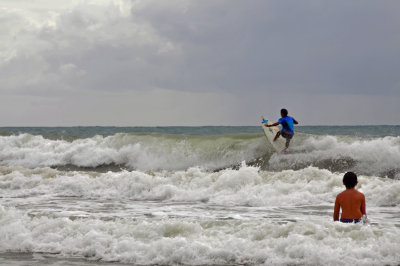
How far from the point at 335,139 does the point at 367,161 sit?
1.99 meters

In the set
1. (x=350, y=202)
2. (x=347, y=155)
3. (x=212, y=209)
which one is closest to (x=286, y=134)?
(x=347, y=155)

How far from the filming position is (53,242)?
24.9ft

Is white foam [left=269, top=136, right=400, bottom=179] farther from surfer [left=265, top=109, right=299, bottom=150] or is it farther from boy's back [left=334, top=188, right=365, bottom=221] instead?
boy's back [left=334, top=188, right=365, bottom=221]

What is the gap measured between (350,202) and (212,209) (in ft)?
13.7

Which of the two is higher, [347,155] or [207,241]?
[347,155]

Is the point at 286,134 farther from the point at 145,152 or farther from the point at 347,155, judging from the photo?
the point at 145,152

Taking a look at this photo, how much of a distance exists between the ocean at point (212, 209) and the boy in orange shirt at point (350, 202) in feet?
0.65

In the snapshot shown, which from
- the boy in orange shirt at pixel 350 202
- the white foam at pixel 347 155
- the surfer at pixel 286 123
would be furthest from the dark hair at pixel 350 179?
the white foam at pixel 347 155

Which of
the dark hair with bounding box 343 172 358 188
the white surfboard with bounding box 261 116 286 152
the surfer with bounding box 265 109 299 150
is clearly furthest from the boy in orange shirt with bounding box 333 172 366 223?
the white surfboard with bounding box 261 116 286 152

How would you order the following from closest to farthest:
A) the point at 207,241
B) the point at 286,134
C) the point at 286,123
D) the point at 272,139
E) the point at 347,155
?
the point at 207,241, the point at 286,123, the point at 286,134, the point at 347,155, the point at 272,139

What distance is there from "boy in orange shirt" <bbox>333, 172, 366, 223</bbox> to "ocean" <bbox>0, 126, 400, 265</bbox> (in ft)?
0.65

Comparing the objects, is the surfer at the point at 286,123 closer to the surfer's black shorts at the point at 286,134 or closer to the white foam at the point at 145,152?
the surfer's black shorts at the point at 286,134

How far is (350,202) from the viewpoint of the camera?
264 inches

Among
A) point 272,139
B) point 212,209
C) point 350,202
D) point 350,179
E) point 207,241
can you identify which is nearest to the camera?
point 350,179
